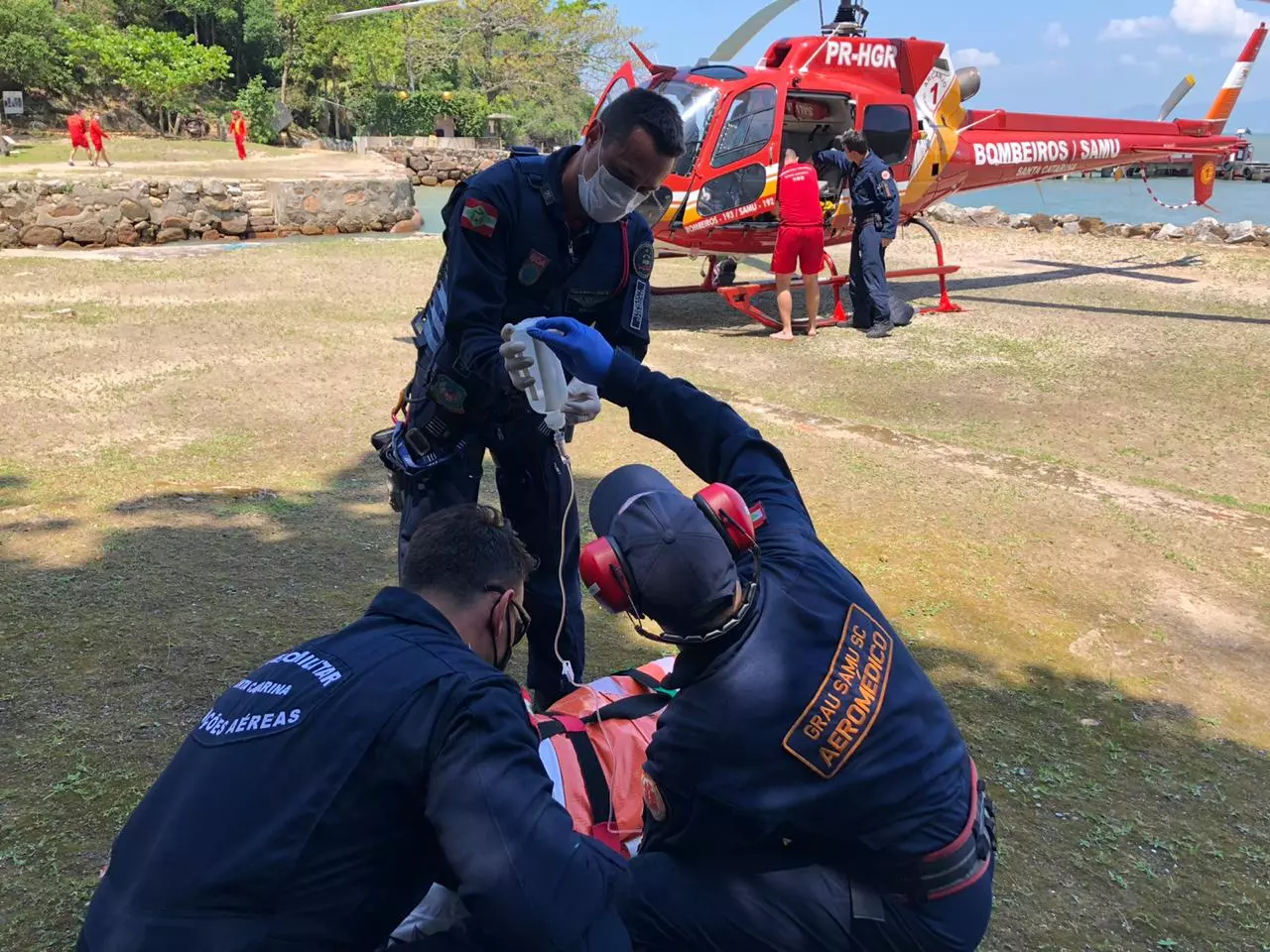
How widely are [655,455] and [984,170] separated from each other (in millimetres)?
8160

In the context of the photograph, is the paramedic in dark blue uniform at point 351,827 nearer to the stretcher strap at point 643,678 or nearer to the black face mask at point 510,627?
the black face mask at point 510,627

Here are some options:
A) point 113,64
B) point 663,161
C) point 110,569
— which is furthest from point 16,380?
point 113,64

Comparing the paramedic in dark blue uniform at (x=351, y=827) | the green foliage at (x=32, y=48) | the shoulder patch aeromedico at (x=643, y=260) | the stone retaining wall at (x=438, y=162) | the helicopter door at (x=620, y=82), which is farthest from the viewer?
the stone retaining wall at (x=438, y=162)

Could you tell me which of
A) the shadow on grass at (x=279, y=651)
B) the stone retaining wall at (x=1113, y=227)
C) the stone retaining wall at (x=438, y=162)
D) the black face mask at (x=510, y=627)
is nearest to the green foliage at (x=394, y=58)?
the stone retaining wall at (x=438, y=162)

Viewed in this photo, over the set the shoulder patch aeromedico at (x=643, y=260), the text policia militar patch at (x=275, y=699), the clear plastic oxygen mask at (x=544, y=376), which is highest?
the shoulder patch aeromedico at (x=643, y=260)

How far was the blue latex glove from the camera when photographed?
2678 mm

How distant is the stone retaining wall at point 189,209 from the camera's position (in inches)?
544

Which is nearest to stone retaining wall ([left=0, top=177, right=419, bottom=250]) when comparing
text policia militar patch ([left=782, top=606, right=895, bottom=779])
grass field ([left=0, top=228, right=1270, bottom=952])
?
grass field ([left=0, top=228, right=1270, bottom=952])

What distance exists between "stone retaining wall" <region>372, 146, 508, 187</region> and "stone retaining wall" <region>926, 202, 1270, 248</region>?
906 inches

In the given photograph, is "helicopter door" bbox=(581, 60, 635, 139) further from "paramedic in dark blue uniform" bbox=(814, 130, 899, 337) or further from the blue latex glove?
the blue latex glove

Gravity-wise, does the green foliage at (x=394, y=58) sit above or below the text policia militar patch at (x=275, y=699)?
above

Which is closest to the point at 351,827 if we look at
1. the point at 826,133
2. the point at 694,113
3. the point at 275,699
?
the point at 275,699

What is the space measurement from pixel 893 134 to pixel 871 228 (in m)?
1.54

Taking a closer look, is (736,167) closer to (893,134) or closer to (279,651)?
(893,134)
